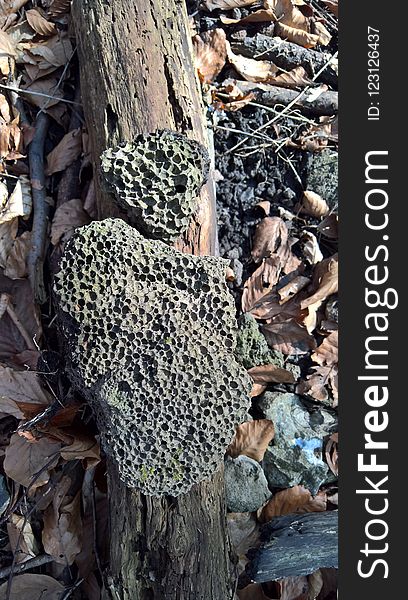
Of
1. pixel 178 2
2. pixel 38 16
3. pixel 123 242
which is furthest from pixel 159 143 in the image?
pixel 38 16

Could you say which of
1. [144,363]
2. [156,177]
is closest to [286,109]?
[156,177]

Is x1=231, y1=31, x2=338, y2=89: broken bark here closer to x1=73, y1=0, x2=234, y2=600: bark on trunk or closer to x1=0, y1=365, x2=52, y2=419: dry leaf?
x1=73, y1=0, x2=234, y2=600: bark on trunk

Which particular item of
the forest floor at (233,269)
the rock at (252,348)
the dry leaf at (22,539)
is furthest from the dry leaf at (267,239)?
the dry leaf at (22,539)

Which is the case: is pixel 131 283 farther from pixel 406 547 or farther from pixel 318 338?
pixel 406 547

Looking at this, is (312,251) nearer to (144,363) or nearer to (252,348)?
(252,348)

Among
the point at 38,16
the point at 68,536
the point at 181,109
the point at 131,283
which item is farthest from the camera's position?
the point at 38,16

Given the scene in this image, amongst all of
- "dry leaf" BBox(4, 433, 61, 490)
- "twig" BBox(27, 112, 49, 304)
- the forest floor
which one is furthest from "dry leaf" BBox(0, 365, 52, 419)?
"twig" BBox(27, 112, 49, 304)
